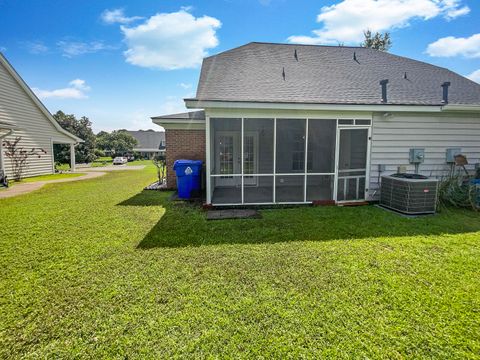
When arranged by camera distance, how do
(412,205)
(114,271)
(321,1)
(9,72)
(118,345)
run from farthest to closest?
(9,72)
(321,1)
(412,205)
(114,271)
(118,345)

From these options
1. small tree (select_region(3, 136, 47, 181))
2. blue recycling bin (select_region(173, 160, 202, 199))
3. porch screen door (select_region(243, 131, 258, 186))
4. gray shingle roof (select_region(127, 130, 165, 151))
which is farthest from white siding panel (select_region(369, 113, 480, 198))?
gray shingle roof (select_region(127, 130, 165, 151))

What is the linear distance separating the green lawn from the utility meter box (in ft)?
7.77

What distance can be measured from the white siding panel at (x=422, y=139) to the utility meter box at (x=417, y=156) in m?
0.12

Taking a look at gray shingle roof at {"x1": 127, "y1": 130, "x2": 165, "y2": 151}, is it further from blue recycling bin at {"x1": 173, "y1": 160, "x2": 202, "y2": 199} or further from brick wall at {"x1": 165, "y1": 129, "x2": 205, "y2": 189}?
blue recycling bin at {"x1": 173, "y1": 160, "x2": 202, "y2": 199}

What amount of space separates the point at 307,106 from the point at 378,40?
26669 millimetres

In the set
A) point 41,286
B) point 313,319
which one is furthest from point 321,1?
point 41,286

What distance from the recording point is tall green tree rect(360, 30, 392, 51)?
2542cm

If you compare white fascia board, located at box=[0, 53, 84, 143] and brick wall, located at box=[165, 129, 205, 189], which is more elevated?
white fascia board, located at box=[0, 53, 84, 143]

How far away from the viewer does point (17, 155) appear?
531 inches

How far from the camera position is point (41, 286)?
298cm

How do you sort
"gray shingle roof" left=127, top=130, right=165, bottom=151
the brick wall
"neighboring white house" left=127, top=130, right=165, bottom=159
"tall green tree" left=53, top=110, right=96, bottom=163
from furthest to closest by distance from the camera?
"gray shingle roof" left=127, top=130, right=165, bottom=151
"neighboring white house" left=127, top=130, right=165, bottom=159
"tall green tree" left=53, top=110, right=96, bottom=163
the brick wall

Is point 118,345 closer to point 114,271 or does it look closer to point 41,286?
point 114,271

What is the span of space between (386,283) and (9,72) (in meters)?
19.6

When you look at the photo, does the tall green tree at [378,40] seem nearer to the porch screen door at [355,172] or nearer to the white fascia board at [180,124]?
the porch screen door at [355,172]
